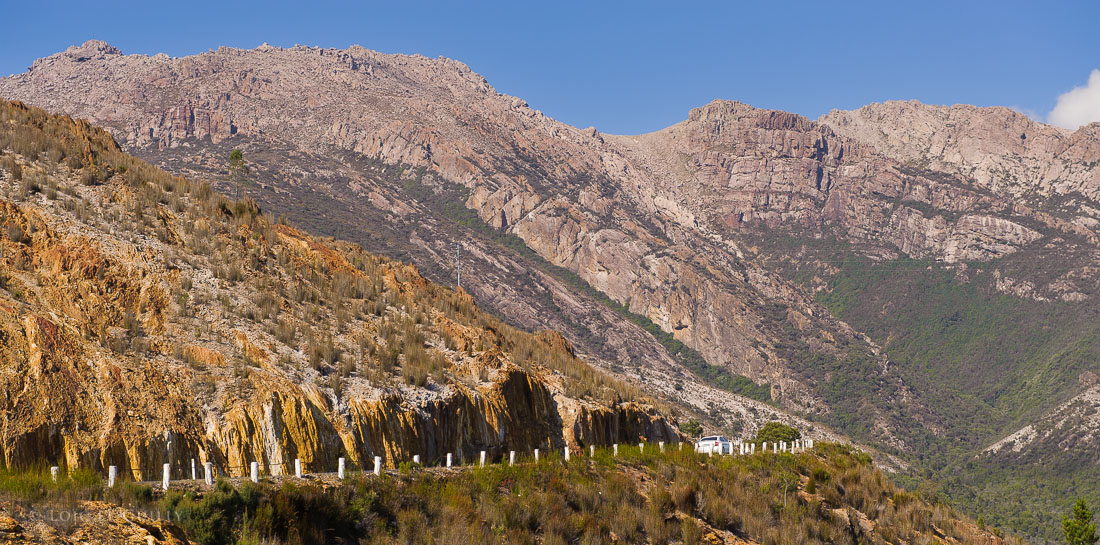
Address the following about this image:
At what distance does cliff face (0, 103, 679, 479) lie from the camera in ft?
50.4

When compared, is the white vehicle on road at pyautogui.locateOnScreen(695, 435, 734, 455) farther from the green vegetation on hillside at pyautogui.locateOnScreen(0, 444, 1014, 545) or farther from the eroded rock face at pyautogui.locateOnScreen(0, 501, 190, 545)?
the eroded rock face at pyautogui.locateOnScreen(0, 501, 190, 545)

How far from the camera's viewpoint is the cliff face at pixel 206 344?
15.4 m

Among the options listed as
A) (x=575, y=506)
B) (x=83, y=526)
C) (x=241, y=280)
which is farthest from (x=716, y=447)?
(x=83, y=526)

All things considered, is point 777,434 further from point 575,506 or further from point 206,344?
point 206,344

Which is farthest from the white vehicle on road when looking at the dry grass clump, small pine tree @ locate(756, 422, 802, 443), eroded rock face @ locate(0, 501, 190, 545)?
small pine tree @ locate(756, 422, 802, 443)

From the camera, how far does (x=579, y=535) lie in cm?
1580

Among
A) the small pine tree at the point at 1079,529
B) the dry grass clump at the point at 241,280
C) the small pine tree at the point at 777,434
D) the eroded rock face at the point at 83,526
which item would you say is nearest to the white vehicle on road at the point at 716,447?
the dry grass clump at the point at 241,280

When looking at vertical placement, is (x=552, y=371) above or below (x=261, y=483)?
above

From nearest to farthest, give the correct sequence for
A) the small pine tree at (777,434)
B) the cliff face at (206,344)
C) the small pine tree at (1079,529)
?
the cliff face at (206,344), the small pine tree at (1079,529), the small pine tree at (777,434)

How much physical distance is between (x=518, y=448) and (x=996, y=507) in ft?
414

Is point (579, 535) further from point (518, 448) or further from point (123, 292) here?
point (123, 292)

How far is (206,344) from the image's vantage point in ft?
61.4

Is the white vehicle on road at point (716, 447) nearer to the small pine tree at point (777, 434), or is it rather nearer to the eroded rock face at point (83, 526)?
the eroded rock face at point (83, 526)

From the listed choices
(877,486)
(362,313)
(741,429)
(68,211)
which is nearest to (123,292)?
(68,211)
